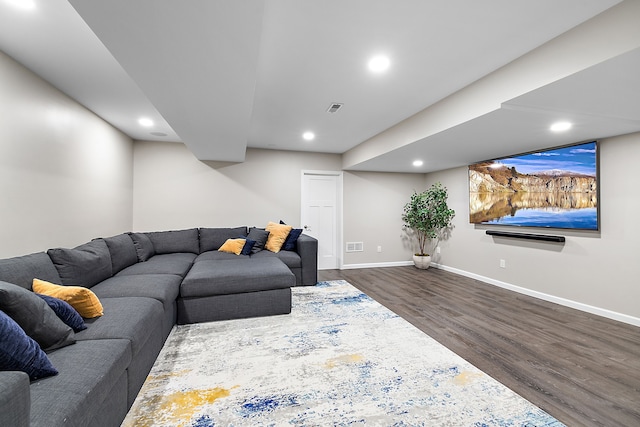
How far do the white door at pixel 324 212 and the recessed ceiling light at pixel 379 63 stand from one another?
11.0ft

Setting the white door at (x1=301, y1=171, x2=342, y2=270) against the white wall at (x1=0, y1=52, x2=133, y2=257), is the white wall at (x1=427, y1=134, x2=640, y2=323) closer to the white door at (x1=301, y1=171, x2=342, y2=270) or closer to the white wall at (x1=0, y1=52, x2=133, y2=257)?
the white door at (x1=301, y1=171, x2=342, y2=270)

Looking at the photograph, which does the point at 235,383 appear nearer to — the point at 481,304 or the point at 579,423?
the point at 579,423

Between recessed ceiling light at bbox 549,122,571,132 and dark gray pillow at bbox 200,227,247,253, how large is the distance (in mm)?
4414

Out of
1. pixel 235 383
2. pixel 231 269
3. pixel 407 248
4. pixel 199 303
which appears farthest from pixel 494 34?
pixel 407 248

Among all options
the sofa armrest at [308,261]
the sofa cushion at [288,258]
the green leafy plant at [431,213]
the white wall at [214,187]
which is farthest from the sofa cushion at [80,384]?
the green leafy plant at [431,213]

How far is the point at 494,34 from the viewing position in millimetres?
1873

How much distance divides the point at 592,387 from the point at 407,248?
4.30 m

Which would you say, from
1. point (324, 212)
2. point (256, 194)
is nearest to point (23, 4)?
point (256, 194)

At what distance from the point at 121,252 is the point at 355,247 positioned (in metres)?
4.05

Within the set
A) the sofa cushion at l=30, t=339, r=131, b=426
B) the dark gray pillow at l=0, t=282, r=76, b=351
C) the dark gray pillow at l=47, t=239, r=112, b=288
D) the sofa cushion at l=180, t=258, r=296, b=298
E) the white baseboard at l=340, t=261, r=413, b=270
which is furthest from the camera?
the white baseboard at l=340, t=261, r=413, b=270

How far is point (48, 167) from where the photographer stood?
8.80 ft

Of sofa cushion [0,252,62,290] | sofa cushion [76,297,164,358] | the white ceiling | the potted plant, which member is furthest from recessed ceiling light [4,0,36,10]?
the potted plant

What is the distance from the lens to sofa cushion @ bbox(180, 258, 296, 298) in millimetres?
2918

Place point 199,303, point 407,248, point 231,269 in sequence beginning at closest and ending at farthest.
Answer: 1. point 199,303
2. point 231,269
3. point 407,248
